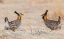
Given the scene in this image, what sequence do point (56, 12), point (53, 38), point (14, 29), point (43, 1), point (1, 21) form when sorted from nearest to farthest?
point (53, 38) < point (14, 29) < point (1, 21) < point (56, 12) < point (43, 1)

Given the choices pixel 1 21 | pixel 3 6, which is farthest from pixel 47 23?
pixel 3 6

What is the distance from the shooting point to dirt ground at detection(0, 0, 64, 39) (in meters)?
12.2

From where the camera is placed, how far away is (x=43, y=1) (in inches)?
913

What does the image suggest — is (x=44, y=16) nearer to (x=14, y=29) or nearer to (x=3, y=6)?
(x=14, y=29)

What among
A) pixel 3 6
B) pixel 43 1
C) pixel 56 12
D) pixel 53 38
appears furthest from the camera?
pixel 43 1

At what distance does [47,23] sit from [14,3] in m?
10.6

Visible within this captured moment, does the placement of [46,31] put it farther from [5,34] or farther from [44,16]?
[5,34]

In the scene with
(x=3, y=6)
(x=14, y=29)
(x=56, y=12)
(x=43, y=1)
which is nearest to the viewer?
(x=14, y=29)

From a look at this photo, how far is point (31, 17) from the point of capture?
16.9 meters

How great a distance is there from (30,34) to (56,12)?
4.98 m

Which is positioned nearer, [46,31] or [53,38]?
[53,38]

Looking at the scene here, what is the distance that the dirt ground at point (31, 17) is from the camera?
40.0 ft

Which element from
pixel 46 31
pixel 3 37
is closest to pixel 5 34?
pixel 3 37

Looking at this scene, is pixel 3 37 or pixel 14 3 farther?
pixel 14 3
